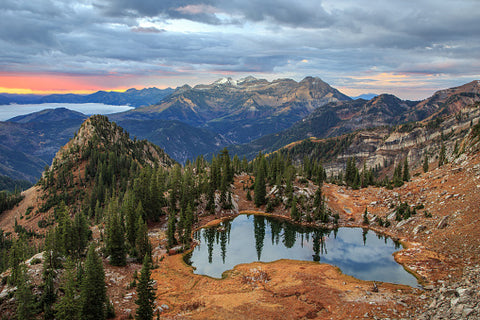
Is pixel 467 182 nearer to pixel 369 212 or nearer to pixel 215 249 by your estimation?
pixel 369 212

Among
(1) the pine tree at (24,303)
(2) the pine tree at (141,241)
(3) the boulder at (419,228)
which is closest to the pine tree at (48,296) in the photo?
(1) the pine tree at (24,303)

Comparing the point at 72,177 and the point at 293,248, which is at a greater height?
the point at 72,177

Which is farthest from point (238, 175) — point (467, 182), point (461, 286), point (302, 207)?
point (461, 286)

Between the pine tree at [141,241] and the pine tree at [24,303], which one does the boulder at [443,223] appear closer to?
the pine tree at [141,241]

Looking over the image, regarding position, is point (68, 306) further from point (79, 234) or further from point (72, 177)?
point (72, 177)

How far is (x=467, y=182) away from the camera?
8550cm

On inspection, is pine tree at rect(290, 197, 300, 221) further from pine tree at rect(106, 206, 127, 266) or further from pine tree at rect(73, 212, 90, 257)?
pine tree at rect(73, 212, 90, 257)

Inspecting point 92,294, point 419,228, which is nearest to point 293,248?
point 419,228

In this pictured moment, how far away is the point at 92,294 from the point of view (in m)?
40.7

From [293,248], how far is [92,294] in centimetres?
5858

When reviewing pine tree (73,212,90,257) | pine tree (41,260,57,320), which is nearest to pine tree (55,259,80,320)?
pine tree (41,260,57,320)

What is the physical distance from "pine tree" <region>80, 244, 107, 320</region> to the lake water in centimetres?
2780

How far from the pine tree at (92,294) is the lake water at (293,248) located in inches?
1095

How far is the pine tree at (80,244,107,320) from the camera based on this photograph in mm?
39797
